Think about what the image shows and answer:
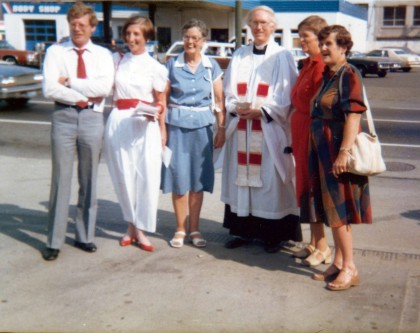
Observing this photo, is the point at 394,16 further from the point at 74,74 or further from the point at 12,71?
the point at 74,74

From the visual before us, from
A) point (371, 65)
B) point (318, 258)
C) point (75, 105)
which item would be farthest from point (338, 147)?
point (371, 65)

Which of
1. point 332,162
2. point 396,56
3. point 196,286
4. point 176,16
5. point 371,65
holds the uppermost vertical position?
point 176,16

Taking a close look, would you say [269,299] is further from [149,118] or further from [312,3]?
[312,3]

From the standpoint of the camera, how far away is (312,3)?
45250 millimetres

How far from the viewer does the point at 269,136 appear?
17.4 ft

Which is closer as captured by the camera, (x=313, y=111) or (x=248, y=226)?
(x=313, y=111)

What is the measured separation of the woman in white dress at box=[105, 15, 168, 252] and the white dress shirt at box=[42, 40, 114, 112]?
0.18m

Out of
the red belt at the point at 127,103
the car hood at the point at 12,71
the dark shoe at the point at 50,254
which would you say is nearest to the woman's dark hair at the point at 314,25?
the red belt at the point at 127,103

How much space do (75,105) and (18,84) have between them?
10723 mm

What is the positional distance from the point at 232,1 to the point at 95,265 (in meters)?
40.8

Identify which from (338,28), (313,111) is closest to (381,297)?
(313,111)

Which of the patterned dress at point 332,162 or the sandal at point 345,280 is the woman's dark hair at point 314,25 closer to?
the patterned dress at point 332,162

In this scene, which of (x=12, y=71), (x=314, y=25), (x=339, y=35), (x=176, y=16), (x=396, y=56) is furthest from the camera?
(x=176, y=16)

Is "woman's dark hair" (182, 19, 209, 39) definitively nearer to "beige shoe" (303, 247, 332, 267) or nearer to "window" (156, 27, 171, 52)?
"beige shoe" (303, 247, 332, 267)
